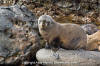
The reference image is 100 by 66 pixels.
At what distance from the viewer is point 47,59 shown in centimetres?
743

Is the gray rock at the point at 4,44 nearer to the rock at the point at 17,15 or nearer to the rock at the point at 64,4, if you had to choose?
the rock at the point at 17,15

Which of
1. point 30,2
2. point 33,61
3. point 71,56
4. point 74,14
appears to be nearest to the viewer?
point 71,56

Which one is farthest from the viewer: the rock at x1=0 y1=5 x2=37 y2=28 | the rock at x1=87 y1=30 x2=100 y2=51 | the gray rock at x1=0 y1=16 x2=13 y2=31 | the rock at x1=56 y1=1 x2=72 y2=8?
the rock at x1=56 y1=1 x2=72 y2=8

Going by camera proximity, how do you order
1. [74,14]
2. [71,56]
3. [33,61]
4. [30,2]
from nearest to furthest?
[71,56], [33,61], [74,14], [30,2]

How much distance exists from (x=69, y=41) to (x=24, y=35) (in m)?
1.28

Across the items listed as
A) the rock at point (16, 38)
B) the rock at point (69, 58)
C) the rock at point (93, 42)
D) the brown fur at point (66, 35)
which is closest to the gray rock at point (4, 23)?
the rock at point (16, 38)

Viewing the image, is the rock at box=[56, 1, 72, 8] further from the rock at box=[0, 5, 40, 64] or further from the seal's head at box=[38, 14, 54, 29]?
the seal's head at box=[38, 14, 54, 29]

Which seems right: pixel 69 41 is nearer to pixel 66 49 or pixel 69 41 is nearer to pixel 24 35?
pixel 66 49

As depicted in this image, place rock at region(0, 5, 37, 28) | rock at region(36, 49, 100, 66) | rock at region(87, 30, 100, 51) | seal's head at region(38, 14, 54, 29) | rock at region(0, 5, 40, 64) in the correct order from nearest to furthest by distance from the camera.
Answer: seal's head at region(38, 14, 54, 29)
rock at region(36, 49, 100, 66)
rock at region(0, 5, 40, 64)
rock at region(0, 5, 37, 28)
rock at region(87, 30, 100, 51)

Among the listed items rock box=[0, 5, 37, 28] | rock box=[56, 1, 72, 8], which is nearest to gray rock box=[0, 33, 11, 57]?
rock box=[0, 5, 37, 28]

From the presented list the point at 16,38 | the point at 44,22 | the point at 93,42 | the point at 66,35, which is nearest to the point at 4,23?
the point at 16,38

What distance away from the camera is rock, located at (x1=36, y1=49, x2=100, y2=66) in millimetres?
7312

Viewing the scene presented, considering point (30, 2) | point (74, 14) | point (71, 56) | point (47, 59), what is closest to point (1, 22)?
point (47, 59)

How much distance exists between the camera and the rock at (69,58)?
288 inches
